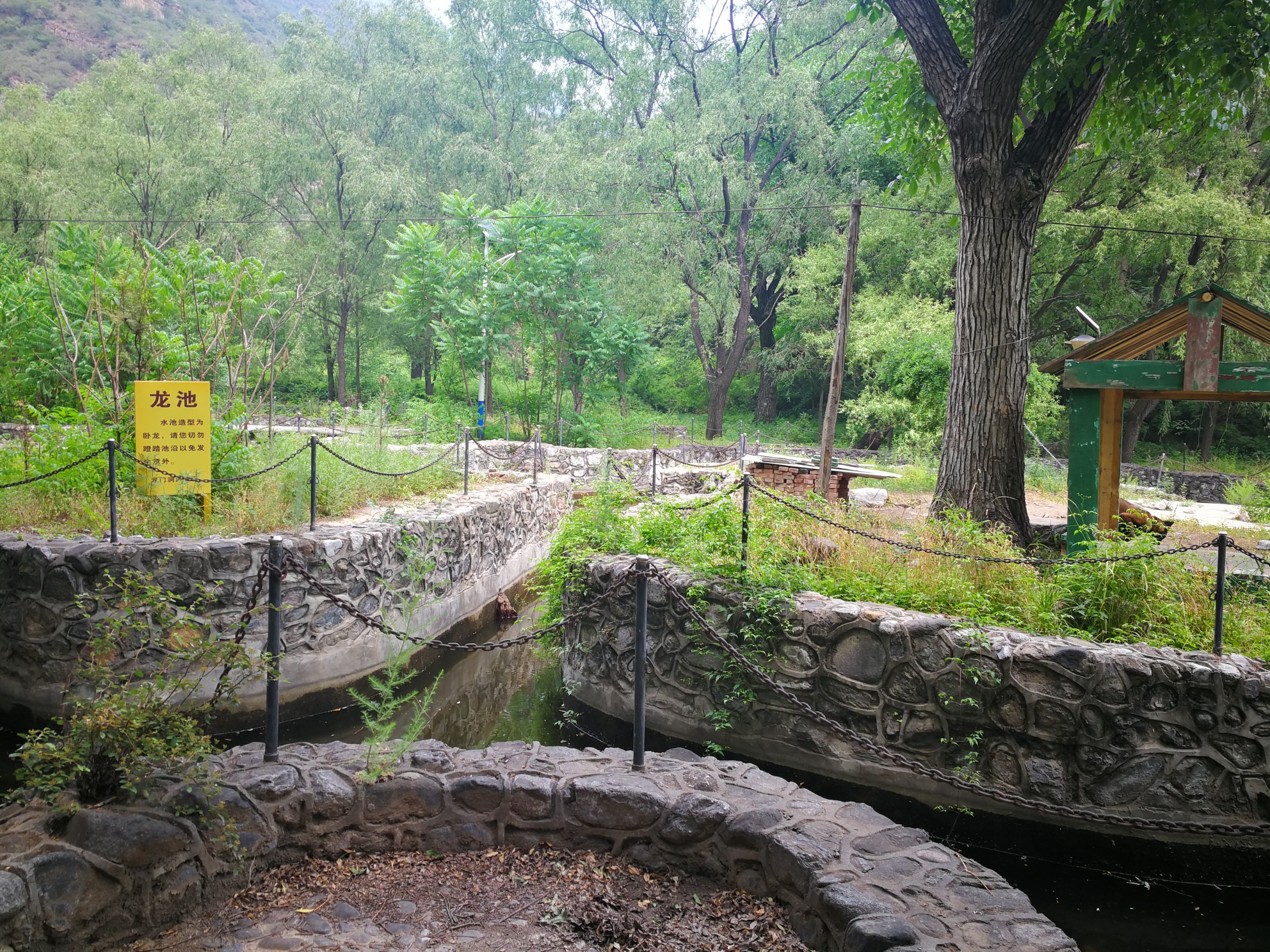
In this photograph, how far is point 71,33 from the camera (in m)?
66.3

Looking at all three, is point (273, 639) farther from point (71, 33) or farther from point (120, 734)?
point (71, 33)

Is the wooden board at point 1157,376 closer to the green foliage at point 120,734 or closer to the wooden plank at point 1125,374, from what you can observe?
the wooden plank at point 1125,374

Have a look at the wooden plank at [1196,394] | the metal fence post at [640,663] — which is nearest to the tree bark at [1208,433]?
the wooden plank at [1196,394]

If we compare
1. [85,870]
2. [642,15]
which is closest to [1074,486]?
[85,870]

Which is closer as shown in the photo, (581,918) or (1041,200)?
(581,918)

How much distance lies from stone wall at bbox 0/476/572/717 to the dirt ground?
2690 millimetres

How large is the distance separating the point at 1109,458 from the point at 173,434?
903cm

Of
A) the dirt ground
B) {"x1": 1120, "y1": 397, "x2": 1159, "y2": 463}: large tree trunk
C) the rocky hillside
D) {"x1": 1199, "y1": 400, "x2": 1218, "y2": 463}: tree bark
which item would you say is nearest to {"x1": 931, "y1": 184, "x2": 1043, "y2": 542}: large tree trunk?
the dirt ground

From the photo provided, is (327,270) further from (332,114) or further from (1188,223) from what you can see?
(1188,223)

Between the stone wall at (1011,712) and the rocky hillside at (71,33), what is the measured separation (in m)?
57.4

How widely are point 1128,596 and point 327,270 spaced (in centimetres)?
2855

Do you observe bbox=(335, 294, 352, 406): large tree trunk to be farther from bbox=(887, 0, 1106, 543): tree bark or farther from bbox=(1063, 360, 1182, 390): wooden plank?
bbox=(1063, 360, 1182, 390): wooden plank

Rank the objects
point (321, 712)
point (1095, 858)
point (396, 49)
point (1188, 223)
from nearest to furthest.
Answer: point (1095, 858) < point (321, 712) < point (1188, 223) < point (396, 49)

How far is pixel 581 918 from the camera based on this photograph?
357 cm
